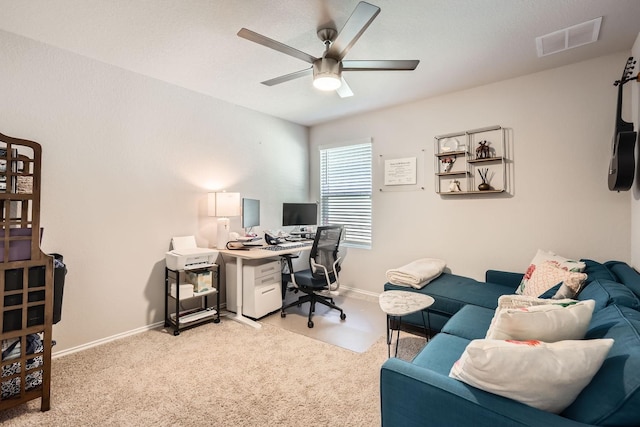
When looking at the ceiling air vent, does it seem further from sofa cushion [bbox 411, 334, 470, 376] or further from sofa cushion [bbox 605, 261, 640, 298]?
sofa cushion [bbox 411, 334, 470, 376]

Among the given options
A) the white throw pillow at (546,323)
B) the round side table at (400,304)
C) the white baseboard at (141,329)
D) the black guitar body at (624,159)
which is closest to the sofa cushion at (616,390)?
the white throw pillow at (546,323)

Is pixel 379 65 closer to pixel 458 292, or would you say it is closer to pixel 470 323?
pixel 470 323

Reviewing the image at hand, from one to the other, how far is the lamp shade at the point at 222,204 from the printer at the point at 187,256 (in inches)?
15.2

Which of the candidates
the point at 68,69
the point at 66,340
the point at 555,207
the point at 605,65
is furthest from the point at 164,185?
the point at 605,65

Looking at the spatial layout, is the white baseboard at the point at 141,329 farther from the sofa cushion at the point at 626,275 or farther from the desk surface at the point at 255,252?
the sofa cushion at the point at 626,275

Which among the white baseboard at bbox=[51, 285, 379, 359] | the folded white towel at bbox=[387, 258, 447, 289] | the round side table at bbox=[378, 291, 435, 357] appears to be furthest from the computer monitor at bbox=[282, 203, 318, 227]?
the round side table at bbox=[378, 291, 435, 357]

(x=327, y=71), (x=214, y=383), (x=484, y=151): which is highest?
(x=327, y=71)

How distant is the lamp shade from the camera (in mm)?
3320

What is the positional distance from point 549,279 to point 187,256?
3.06 meters

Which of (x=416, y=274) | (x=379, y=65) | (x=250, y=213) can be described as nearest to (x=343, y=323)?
(x=416, y=274)

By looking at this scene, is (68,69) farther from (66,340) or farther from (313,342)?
(313,342)

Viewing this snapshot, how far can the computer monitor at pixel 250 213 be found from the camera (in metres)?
3.71

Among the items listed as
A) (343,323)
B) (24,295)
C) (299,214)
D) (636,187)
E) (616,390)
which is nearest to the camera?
(616,390)

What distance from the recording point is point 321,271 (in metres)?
3.20
